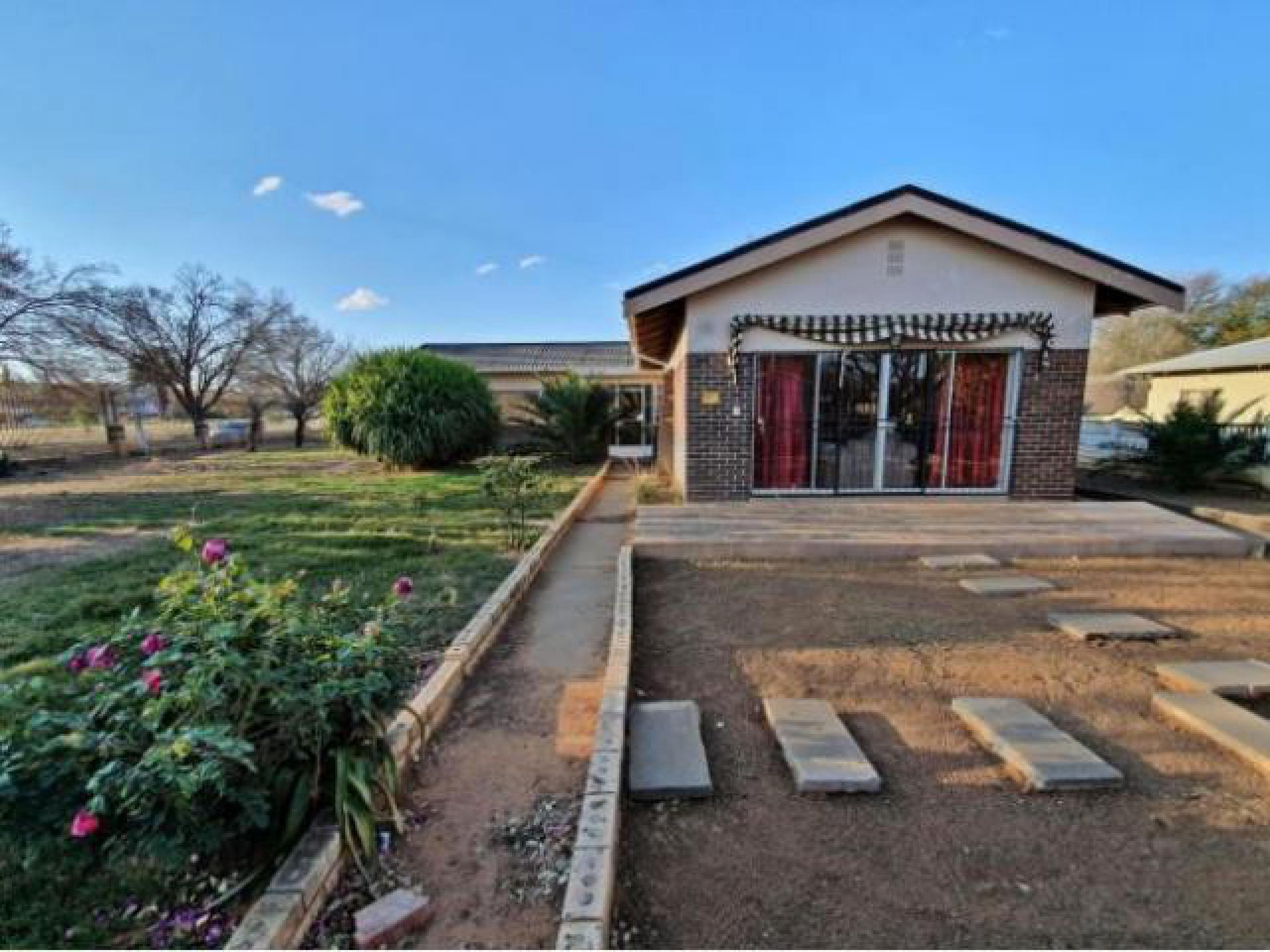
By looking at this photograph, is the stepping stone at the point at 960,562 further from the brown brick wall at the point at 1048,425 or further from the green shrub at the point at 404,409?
the green shrub at the point at 404,409

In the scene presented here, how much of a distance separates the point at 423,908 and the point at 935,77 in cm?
1180

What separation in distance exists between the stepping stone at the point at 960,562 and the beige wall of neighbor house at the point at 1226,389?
979 cm

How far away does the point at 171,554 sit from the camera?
19.6ft

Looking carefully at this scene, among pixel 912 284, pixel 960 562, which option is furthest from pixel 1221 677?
pixel 912 284

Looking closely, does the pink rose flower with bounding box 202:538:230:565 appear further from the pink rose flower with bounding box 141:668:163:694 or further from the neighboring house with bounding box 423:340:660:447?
the neighboring house with bounding box 423:340:660:447

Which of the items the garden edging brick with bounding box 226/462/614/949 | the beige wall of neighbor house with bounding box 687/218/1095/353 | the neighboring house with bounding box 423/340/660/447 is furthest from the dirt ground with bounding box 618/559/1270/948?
the neighboring house with bounding box 423/340/660/447

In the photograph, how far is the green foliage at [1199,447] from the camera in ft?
31.5

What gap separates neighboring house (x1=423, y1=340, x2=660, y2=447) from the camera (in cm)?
1622

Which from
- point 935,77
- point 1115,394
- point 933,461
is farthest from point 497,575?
point 1115,394

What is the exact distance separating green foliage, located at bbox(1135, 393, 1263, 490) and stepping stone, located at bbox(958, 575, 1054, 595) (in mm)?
8041

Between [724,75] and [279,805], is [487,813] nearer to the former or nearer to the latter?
[279,805]

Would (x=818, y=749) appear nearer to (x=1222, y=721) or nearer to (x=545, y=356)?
(x=1222, y=721)

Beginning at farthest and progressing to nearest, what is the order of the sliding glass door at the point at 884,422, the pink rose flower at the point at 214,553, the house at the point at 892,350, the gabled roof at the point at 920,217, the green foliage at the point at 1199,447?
the green foliage at the point at 1199,447 → the sliding glass door at the point at 884,422 → the house at the point at 892,350 → the gabled roof at the point at 920,217 → the pink rose flower at the point at 214,553

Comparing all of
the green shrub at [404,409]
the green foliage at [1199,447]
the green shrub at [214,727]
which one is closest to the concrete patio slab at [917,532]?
A: the green shrub at [214,727]
